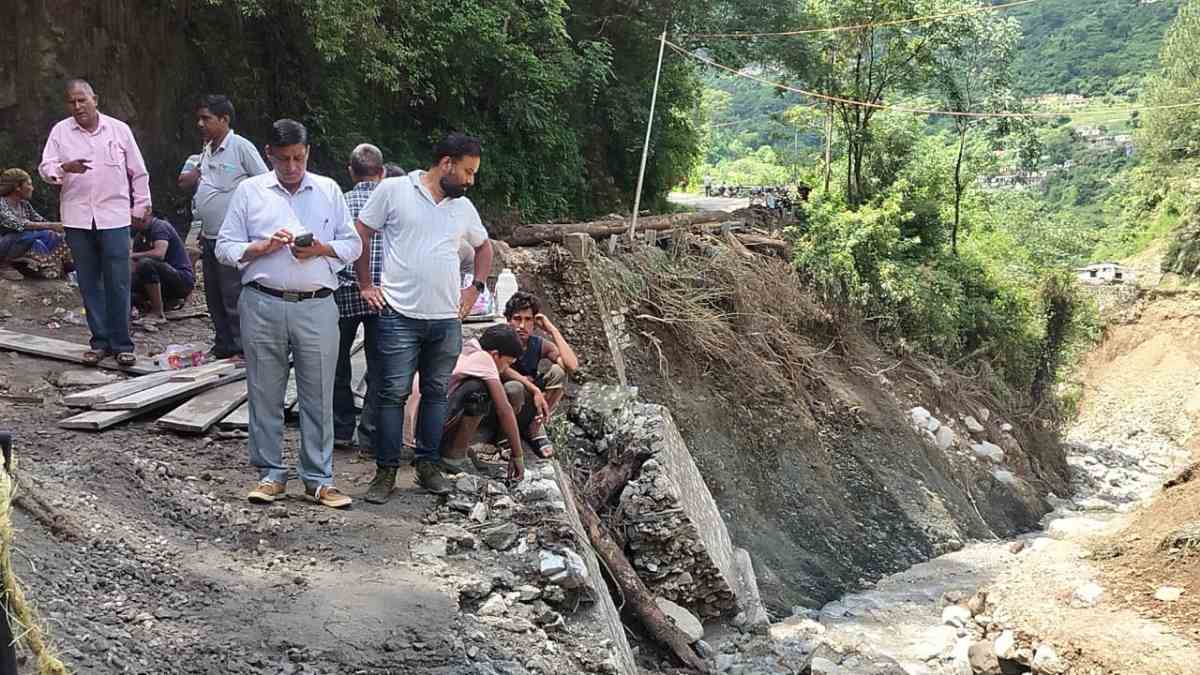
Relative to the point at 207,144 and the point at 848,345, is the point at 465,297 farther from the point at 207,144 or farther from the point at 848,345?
the point at 848,345

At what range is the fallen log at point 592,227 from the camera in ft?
40.3

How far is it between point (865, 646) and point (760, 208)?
11.3 m

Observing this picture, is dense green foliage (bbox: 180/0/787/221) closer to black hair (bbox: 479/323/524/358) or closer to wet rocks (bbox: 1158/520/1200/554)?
black hair (bbox: 479/323/524/358)

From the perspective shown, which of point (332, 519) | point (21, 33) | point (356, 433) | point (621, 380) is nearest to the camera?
point (332, 519)

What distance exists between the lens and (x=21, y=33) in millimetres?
11133

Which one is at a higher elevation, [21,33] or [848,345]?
[21,33]

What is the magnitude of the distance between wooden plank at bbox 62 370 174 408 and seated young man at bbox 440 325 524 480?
6.59 ft

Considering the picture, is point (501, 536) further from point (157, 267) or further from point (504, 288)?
point (157, 267)

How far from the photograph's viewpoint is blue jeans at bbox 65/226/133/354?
21.9 feet

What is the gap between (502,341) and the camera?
6.02 meters

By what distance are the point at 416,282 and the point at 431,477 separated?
3.65 feet

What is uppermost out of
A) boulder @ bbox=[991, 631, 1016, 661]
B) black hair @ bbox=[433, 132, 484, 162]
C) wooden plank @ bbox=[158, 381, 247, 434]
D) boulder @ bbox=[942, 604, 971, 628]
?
black hair @ bbox=[433, 132, 484, 162]

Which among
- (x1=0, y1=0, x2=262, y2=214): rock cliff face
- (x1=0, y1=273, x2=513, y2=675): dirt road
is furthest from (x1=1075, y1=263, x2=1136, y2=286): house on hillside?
(x1=0, y1=273, x2=513, y2=675): dirt road

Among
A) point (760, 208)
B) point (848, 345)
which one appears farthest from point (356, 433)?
point (760, 208)
